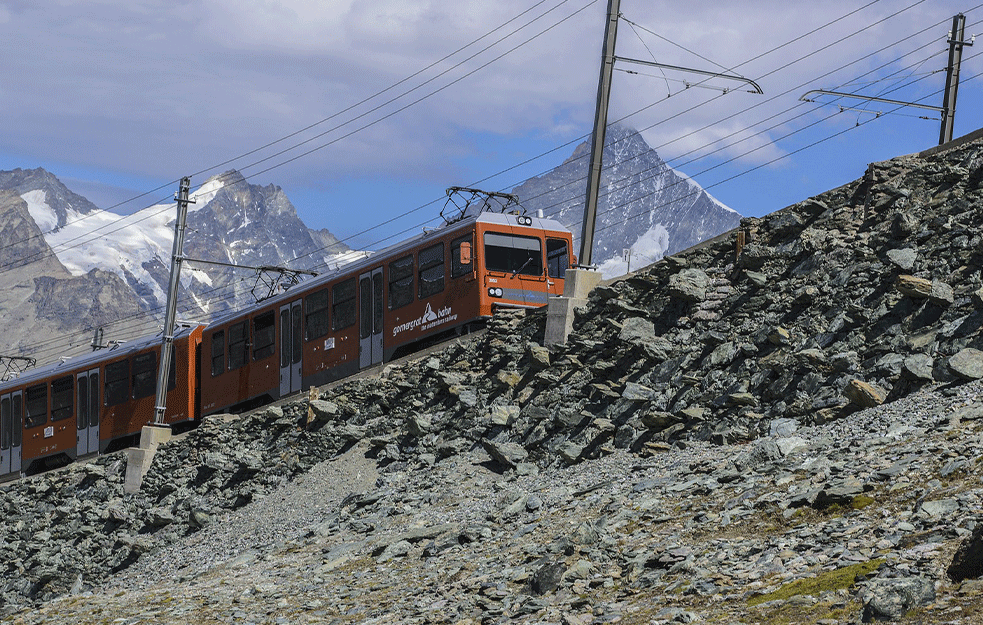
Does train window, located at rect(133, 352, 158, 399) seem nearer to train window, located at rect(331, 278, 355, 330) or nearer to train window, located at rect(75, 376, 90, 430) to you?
train window, located at rect(75, 376, 90, 430)

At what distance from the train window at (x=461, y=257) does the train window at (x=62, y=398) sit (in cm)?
1949

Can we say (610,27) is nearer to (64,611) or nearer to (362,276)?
(362,276)

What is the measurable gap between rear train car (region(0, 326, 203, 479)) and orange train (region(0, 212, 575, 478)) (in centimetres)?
5

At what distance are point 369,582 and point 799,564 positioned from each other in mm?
6463

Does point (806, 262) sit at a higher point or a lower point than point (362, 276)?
lower

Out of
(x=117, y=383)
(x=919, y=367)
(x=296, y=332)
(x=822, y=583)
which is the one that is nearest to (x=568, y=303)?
(x=919, y=367)

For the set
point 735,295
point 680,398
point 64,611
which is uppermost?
point 735,295

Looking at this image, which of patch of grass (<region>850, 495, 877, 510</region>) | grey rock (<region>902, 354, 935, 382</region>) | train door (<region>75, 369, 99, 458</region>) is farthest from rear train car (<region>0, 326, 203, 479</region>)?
patch of grass (<region>850, 495, 877, 510</region>)

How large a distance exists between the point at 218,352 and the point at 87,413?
717cm

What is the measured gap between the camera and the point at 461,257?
2745 centimetres

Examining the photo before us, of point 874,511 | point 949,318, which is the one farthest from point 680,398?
point 874,511

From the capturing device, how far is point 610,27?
90.4ft

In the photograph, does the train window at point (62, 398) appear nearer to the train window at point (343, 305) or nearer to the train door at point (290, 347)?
the train door at point (290, 347)

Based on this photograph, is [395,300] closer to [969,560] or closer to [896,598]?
[969,560]
